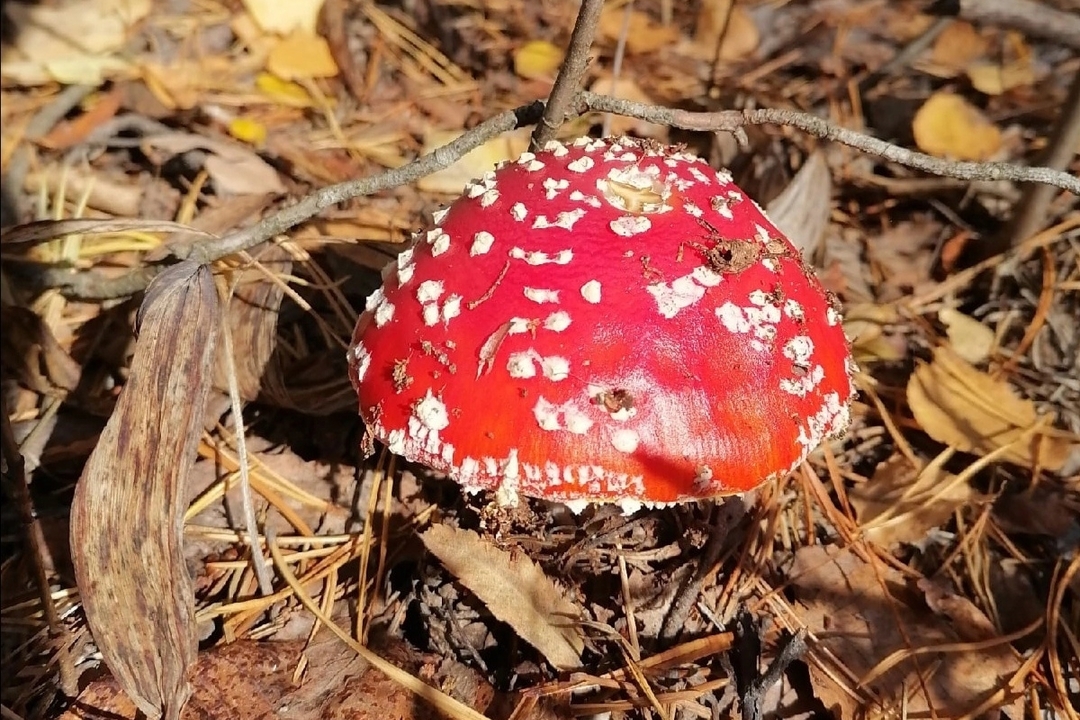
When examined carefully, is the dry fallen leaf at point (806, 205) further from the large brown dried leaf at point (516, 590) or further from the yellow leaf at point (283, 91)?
the yellow leaf at point (283, 91)

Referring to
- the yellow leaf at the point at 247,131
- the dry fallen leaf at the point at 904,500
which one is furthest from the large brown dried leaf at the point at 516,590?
the yellow leaf at the point at 247,131

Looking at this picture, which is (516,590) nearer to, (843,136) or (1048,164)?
(843,136)

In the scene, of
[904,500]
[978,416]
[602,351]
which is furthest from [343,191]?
[978,416]

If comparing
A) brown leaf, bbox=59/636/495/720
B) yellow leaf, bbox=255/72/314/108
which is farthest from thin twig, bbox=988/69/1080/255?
yellow leaf, bbox=255/72/314/108

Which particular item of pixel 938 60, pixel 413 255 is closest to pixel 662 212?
pixel 413 255

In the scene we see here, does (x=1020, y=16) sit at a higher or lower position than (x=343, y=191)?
higher

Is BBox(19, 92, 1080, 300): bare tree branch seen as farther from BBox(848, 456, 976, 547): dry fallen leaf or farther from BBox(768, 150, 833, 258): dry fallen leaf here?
BBox(848, 456, 976, 547): dry fallen leaf
